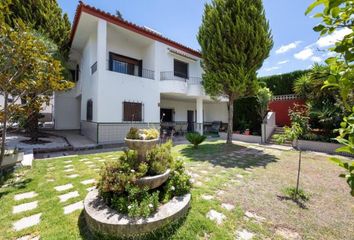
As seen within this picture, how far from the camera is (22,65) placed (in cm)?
564

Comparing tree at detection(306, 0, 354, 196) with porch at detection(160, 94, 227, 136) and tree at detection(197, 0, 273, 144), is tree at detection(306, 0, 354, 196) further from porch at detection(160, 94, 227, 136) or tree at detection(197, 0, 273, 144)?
porch at detection(160, 94, 227, 136)

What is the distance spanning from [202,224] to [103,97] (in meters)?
9.79

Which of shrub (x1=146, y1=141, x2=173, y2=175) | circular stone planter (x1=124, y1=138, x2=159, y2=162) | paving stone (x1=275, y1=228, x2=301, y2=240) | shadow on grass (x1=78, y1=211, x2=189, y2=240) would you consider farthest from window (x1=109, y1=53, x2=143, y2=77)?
paving stone (x1=275, y1=228, x2=301, y2=240)

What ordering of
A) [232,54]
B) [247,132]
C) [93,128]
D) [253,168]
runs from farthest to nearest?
[247,132] → [93,128] → [232,54] → [253,168]

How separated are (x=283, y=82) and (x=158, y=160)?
59.0 feet

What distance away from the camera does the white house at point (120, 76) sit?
1126 cm

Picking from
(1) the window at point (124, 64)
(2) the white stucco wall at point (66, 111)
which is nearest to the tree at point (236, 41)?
(1) the window at point (124, 64)

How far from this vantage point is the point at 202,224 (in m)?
3.49


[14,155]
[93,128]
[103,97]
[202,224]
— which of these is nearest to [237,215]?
[202,224]

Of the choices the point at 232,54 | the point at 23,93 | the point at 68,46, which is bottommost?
the point at 23,93

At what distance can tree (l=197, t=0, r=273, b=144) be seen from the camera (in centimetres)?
1044

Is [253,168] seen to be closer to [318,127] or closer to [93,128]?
[318,127]

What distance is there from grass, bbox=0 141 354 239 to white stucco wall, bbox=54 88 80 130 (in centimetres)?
1140

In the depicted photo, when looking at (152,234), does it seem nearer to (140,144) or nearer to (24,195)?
(140,144)
